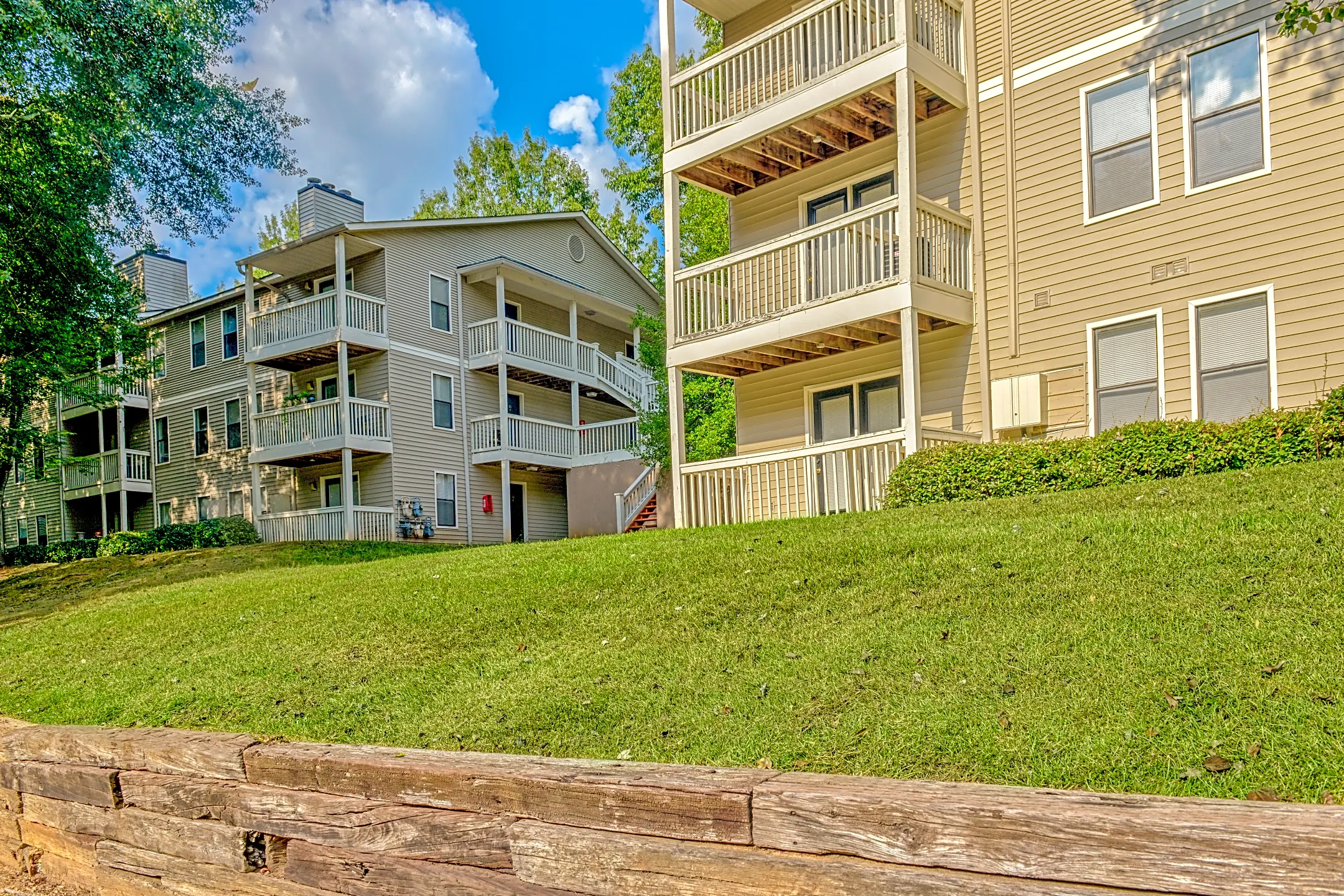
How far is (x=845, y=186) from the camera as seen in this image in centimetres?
1419

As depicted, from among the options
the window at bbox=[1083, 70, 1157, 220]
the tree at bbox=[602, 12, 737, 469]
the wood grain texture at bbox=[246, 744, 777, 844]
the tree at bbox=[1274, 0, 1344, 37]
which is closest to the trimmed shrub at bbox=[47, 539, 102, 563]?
the tree at bbox=[602, 12, 737, 469]

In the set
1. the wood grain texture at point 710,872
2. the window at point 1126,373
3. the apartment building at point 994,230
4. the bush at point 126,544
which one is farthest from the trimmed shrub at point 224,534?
the wood grain texture at point 710,872

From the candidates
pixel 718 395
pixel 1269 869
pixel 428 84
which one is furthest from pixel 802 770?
pixel 428 84

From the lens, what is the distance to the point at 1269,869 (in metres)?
2.24

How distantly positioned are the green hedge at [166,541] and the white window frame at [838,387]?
555 inches

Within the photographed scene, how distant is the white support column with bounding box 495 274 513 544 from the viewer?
81.6ft

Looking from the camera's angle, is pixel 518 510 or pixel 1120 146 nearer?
pixel 1120 146

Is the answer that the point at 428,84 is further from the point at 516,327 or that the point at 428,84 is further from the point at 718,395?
the point at 718,395

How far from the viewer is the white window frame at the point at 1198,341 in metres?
10.2

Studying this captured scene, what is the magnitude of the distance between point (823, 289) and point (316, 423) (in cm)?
1438

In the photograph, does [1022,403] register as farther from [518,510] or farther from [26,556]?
[26,556]

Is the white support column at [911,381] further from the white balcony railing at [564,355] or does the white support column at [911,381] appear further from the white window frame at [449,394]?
the white window frame at [449,394]

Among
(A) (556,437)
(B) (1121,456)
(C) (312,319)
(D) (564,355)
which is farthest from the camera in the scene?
(D) (564,355)

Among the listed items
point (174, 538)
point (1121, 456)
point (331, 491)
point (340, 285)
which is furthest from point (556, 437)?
point (1121, 456)
